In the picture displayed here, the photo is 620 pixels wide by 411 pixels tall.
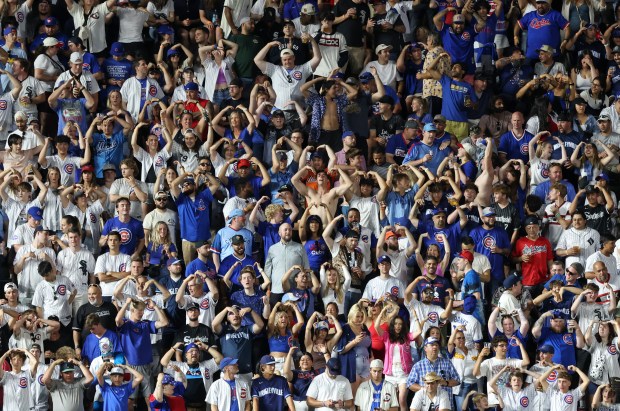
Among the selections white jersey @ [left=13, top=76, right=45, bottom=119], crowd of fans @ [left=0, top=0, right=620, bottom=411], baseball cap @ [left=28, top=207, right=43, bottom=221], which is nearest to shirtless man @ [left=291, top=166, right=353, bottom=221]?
crowd of fans @ [left=0, top=0, right=620, bottom=411]

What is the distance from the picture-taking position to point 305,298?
24328mm

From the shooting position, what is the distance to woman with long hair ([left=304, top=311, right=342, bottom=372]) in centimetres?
2370

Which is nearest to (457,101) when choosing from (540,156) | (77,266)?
(540,156)

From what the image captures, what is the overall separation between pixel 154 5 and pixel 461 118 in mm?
5475

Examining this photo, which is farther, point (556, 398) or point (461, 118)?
point (461, 118)

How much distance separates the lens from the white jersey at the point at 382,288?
24500 millimetres

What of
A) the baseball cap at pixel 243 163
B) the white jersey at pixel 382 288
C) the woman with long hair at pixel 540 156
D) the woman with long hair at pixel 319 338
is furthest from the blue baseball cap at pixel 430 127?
the woman with long hair at pixel 319 338

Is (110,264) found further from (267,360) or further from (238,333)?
(267,360)

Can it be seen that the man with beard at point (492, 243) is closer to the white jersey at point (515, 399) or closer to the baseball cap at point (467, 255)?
the baseball cap at point (467, 255)

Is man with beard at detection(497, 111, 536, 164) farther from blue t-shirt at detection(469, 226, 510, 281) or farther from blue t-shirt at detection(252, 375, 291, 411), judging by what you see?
blue t-shirt at detection(252, 375, 291, 411)

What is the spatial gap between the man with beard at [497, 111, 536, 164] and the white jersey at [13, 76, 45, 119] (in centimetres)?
717

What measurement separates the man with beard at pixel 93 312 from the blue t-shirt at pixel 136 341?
196 mm

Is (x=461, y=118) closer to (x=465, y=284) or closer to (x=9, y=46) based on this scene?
(x=465, y=284)

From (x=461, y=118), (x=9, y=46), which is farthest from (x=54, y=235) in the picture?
(x=461, y=118)
